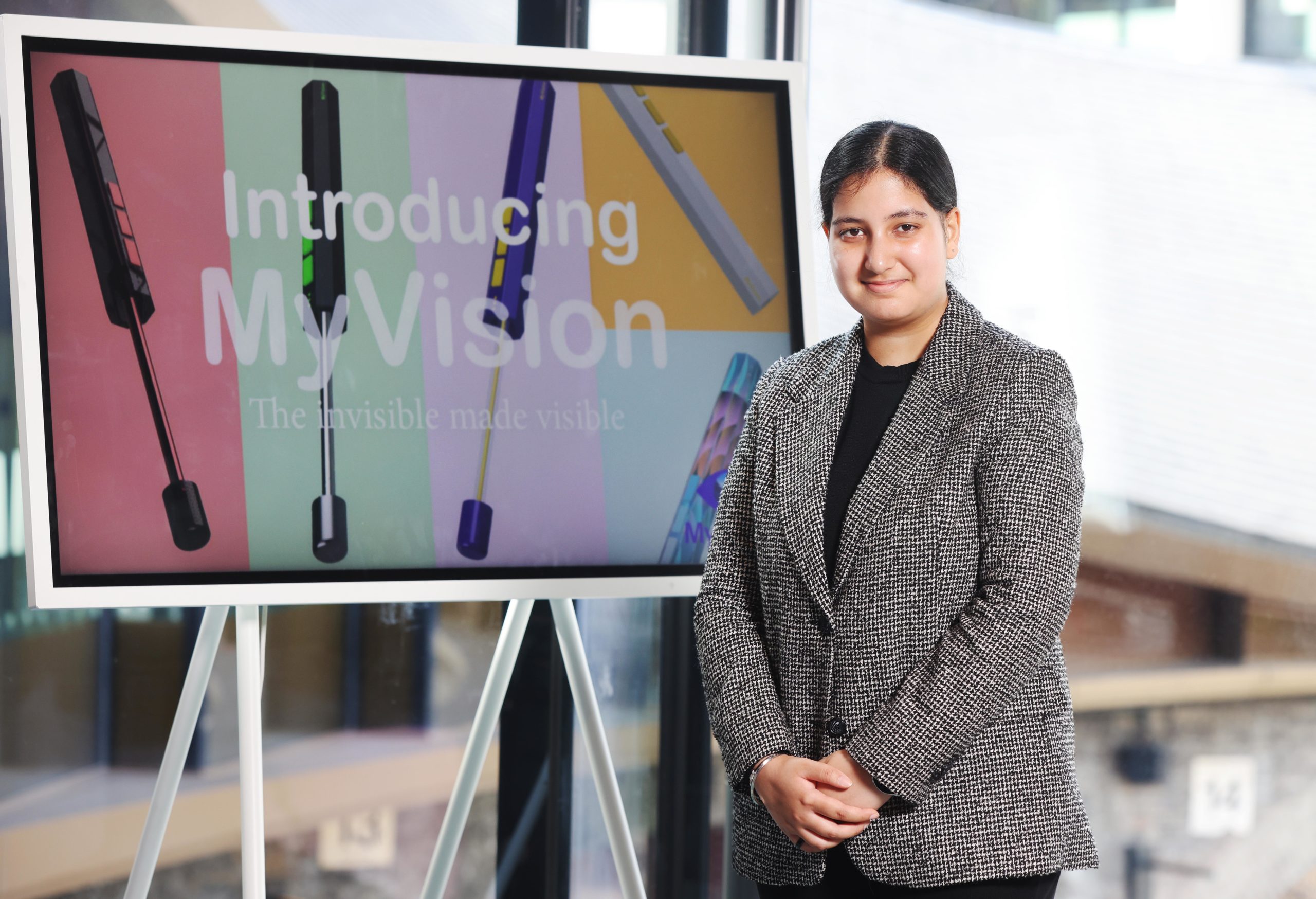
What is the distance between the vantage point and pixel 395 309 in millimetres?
1652

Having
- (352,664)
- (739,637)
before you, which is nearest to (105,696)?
(352,664)

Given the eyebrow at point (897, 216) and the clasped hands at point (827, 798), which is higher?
the eyebrow at point (897, 216)

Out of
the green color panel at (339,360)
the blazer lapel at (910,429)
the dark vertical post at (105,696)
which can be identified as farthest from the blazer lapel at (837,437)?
the dark vertical post at (105,696)

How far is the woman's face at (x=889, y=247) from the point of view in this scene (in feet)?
3.75

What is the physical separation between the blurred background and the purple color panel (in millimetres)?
677

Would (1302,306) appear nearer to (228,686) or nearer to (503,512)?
(503,512)

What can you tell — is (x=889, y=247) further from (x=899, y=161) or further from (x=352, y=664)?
(x=352, y=664)

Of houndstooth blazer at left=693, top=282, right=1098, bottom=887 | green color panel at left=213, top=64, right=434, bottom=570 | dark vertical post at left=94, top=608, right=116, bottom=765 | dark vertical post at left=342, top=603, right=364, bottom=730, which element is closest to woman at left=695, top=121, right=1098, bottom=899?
houndstooth blazer at left=693, top=282, right=1098, bottom=887

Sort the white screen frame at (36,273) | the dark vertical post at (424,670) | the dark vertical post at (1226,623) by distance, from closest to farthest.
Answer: the white screen frame at (36,273), the dark vertical post at (424,670), the dark vertical post at (1226,623)

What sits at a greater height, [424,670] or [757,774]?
[757,774]

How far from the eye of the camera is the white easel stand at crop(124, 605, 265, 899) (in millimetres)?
1563

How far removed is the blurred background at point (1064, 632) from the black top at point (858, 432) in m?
1.22

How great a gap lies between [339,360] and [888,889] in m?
1.07

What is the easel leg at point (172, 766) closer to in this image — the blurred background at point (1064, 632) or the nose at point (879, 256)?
the blurred background at point (1064, 632)
